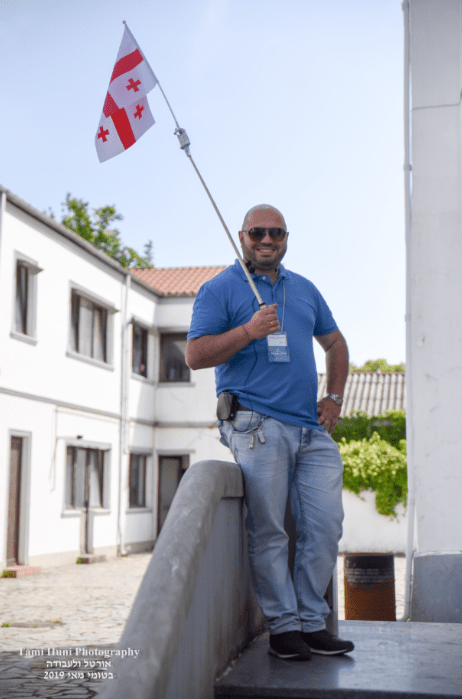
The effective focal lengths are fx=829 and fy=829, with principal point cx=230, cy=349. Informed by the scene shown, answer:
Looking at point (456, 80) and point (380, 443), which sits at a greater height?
point (456, 80)

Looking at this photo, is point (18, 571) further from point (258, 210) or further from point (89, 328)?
point (258, 210)

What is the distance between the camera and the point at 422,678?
3.27 meters

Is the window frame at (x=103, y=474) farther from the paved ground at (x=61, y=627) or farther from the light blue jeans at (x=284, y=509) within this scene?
the light blue jeans at (x=284, y=509)

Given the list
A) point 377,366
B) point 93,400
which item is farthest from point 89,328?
point 377,366

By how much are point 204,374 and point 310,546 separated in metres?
20.6

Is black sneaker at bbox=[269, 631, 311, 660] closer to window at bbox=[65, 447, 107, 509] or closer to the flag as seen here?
the flag

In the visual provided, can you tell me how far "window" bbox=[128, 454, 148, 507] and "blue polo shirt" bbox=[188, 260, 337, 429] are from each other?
19.4 metres

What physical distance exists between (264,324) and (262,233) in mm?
564

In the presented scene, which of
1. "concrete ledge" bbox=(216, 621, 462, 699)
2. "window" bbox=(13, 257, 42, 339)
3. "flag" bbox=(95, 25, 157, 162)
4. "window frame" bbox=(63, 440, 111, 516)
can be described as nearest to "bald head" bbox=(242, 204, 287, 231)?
"flag" bbox=(95, 25, 157, 162)

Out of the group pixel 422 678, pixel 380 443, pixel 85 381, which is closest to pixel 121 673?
pixel 422 678

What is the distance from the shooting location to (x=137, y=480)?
23578 mm

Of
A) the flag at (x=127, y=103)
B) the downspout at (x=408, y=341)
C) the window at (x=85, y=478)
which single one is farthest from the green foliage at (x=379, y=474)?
the flag at (x=127, y=103)

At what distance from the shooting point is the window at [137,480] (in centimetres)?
2311

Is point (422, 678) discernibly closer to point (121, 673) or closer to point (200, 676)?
point (200, 676)
